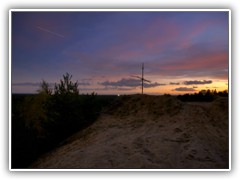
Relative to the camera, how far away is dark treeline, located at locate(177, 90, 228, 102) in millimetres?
4202

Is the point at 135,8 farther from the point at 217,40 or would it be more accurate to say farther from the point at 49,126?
the point at 49,126

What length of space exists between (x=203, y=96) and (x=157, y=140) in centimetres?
118

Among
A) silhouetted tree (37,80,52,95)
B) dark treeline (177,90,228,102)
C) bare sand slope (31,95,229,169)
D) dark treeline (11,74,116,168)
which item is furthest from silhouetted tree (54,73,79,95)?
dark treeline (177,90,228,102)

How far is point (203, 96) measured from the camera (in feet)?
15.5

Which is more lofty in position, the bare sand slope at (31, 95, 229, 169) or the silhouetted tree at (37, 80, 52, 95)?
the silhouetted tree at (37, 80, 52, 95)

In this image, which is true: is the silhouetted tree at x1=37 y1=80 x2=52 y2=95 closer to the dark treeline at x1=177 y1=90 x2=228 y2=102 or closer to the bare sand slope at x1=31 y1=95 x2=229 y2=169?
the bare sand slope at x1=31 y1=95 x2=229 y2=169

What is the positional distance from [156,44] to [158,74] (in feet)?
1.64

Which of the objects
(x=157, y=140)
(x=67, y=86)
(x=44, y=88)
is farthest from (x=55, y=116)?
(x=157, y=140)

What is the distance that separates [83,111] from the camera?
651 cm

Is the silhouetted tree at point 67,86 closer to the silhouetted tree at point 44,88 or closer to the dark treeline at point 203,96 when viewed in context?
the silhouetted tree at point 44,88

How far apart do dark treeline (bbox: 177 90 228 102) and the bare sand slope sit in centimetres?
11

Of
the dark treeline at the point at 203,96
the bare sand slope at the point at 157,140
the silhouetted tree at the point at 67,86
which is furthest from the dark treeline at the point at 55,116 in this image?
the dark treeline at the point at 203,96

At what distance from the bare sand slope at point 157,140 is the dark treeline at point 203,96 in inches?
4.3

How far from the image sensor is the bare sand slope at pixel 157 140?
156 inches
